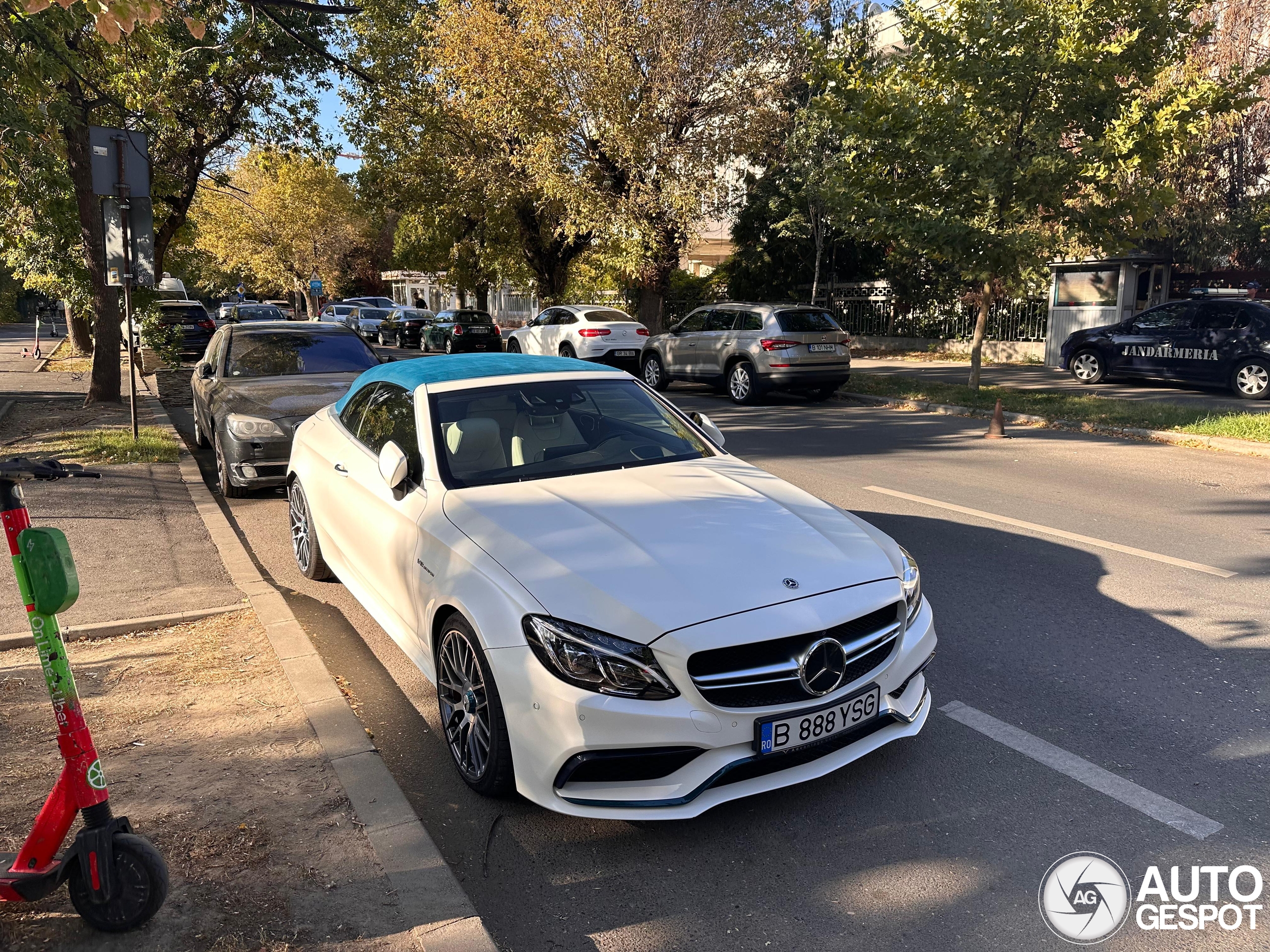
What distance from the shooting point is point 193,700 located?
15.1ft

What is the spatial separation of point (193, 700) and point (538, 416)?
215cm

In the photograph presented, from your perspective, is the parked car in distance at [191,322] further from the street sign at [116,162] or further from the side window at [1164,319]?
the side window at [1164,319]

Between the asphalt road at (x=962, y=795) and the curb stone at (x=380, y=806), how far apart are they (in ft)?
0.52

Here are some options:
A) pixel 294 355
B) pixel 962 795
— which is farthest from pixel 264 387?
pixel 962 795

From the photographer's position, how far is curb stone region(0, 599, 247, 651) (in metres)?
5.34

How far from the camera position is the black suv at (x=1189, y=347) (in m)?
15.8

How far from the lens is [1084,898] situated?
10.3 ft

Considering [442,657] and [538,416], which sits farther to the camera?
[538,416]

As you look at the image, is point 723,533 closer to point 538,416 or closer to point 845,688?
point 845,688

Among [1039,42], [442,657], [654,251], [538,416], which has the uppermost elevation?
[1039,42]

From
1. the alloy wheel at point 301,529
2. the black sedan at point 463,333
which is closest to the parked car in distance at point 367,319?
the black sedan at point 463,333

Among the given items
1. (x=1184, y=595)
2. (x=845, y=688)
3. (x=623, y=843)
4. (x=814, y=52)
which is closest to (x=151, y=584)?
(x=623, y=843)

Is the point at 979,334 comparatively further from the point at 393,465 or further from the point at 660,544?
the point at 660,544

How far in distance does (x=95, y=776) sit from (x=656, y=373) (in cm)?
1751
